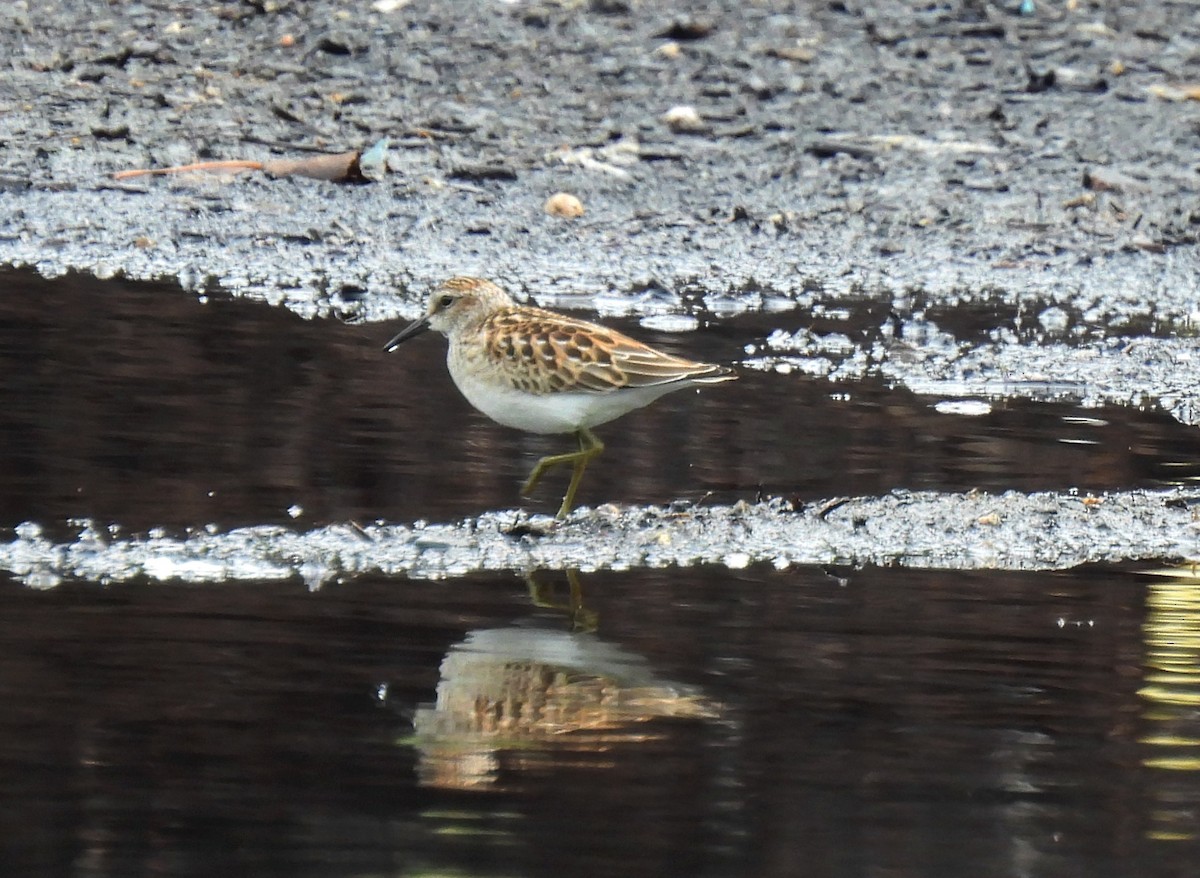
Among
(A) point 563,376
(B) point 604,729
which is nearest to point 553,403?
(A) point 563,376

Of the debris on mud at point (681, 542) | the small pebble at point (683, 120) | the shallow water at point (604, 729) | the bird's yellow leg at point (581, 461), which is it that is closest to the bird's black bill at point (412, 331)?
the bird's yellow leg at point (581, 461)

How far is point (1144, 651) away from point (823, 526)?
1146 millimetres

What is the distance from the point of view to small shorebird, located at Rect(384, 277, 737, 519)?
18.9 ft

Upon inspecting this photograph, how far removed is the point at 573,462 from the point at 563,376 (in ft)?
0.93

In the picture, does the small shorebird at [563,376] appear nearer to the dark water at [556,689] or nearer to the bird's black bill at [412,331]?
the dark water at [556,689]

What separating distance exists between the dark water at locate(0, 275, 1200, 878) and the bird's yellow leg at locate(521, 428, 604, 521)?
0.21ft

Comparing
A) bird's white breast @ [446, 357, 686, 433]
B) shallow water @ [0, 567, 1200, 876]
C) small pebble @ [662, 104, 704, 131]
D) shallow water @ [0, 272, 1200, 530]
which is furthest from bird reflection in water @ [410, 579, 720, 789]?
small pebble @ [662, 104, 704, 131]

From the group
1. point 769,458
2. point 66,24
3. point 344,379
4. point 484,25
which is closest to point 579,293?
point 344,379

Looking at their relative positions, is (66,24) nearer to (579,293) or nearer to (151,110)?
(151,110)

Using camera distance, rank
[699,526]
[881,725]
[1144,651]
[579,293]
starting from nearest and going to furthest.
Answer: [881,725]
[1144,651]
[699,526]
[579,293]

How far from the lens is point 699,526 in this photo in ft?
17.3

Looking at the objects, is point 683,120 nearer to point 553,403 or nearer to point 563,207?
point 563,207

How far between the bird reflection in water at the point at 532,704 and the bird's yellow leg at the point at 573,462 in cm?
131

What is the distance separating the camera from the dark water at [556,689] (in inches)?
130
